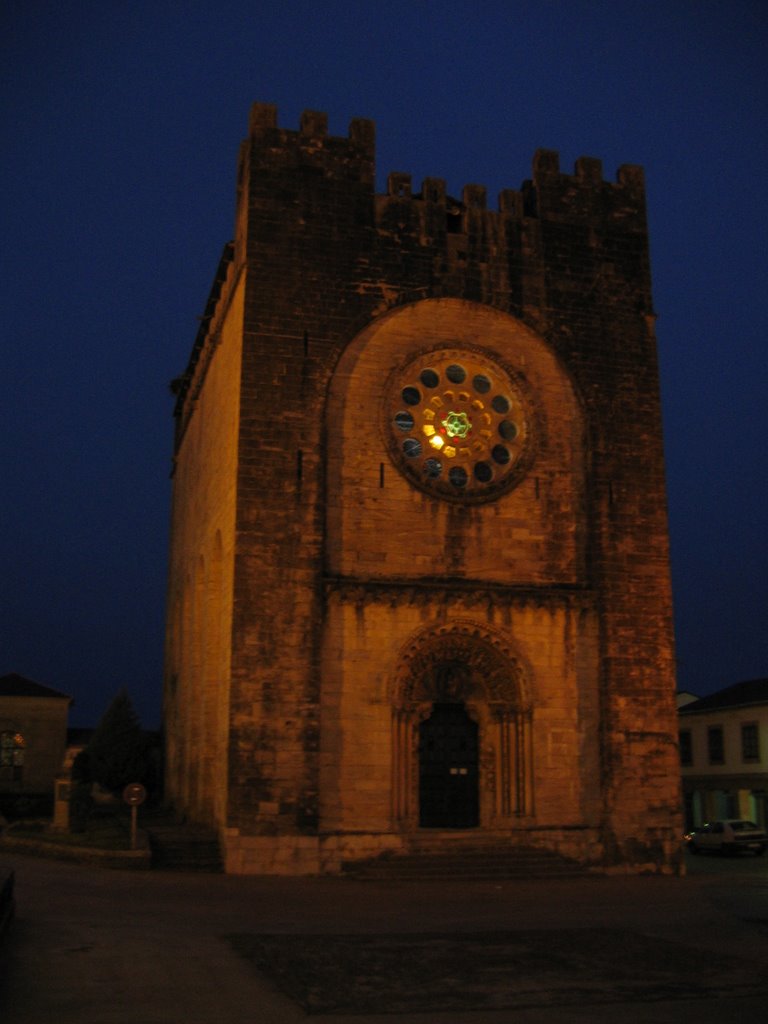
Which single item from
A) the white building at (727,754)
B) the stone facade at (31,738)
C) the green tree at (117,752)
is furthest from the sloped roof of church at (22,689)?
the white building at (727,754)

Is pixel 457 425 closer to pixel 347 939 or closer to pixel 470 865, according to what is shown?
pixel 470 865

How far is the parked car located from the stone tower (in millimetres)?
11750

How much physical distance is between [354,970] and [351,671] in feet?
34.0

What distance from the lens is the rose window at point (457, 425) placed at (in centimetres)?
2189

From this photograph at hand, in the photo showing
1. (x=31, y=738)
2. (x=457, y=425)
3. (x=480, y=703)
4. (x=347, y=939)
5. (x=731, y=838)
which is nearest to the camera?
(x=347, y=939)

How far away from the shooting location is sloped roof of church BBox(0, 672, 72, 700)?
164ft

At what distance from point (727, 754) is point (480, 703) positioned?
869 inches

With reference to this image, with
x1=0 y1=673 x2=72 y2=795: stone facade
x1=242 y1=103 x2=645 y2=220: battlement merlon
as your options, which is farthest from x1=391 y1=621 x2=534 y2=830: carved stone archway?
x1=0 y1=673 x2=72 y2=795: stone facade

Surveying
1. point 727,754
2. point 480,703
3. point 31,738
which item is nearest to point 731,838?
point 727,754

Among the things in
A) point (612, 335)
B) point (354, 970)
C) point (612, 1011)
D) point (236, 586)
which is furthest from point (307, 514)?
point (612, 1011)

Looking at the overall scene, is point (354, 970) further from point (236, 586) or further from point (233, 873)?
point (236, 586)

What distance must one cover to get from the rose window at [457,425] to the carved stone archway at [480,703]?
10.1 ft

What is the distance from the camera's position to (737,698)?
4059cm

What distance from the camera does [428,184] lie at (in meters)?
23.1
